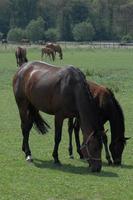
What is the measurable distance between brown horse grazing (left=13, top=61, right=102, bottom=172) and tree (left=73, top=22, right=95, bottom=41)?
364 feet

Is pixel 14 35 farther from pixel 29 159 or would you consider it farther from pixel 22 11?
pixel 29 159

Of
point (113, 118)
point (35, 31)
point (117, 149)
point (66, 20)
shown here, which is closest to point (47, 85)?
point (113, 118)

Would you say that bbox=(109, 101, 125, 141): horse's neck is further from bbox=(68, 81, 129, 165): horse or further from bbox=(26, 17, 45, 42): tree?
bbox=(26, 17, 45, 42): tree

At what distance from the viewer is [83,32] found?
396 feet

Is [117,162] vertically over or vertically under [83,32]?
over

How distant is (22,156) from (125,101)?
957 cm

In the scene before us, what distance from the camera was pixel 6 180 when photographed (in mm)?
8539

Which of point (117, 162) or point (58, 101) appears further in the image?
point (117, 162)

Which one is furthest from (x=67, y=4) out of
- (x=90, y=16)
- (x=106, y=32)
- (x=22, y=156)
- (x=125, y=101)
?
(x=22, y=156)

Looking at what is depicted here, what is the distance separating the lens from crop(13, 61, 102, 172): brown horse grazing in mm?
9230

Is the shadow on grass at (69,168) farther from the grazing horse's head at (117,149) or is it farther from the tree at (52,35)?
the tree at (52,35)

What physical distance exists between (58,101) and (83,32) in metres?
112

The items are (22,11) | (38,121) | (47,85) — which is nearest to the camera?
(47,85)

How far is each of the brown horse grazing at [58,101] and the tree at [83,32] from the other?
364 ft
